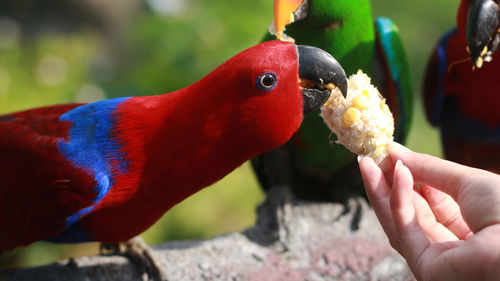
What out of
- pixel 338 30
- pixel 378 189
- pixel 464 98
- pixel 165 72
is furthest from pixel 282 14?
pixel 165 72

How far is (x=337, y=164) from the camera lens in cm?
196

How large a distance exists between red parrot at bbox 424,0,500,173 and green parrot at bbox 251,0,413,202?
23 cm

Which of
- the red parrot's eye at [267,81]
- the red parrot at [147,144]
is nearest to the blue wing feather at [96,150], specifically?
the red parrot at [147,144]

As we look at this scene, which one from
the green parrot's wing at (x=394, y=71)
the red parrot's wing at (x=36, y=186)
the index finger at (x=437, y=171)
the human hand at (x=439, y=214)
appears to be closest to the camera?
the human hand at (x=439, y=214)

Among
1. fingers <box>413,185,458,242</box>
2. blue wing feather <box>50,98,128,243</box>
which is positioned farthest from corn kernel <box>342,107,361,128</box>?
blue wing feather <box>50,98,128,243</box>

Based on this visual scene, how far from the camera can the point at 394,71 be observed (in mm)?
1733

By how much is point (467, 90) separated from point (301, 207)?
0.82m

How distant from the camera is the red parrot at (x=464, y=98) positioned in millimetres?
1818

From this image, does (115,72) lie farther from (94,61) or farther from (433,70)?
(433,70)

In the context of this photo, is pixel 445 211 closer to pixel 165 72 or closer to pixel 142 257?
pixel 142 257

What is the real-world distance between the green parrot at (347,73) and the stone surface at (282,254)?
0.37 ft

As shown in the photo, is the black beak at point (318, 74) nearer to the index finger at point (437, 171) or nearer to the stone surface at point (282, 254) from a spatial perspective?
the index finger at point (437, 171)

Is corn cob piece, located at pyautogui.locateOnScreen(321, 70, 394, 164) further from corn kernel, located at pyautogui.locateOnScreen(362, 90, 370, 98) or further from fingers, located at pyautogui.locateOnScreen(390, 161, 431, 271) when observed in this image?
fingers, located at pyautogui.locateOnScreen(390, 161, 431, 271)

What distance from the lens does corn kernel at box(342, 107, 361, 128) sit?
1143mm
